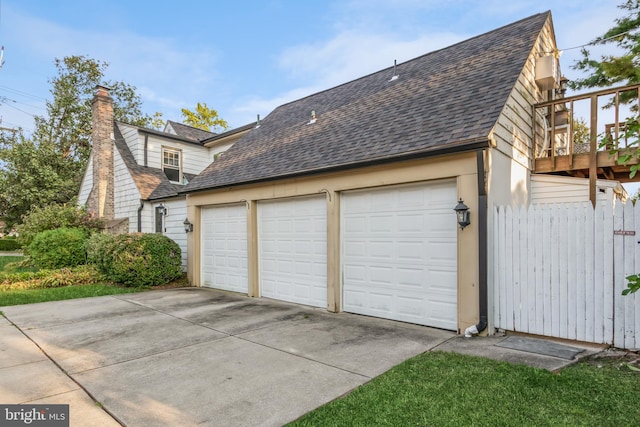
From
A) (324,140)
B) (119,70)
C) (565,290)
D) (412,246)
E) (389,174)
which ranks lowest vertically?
(565,290)

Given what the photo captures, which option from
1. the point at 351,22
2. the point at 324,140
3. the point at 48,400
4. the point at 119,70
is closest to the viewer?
the point at 48,400

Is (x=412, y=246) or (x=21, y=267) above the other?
(x=412, y=246)

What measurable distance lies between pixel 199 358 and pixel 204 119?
29.8m

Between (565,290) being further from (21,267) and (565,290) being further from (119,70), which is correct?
(119,70)

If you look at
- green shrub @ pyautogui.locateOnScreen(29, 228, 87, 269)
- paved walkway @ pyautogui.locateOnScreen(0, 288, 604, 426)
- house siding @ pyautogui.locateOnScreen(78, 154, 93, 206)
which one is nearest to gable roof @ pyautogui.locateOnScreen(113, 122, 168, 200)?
house siding @ pyautogui.locateOnScreen(78, 154, 93, 206)

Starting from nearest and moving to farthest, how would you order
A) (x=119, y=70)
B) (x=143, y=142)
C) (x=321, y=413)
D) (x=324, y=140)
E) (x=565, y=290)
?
1. (x=321, y=413)
2. (x=565, y=290)
3. (x=324, y=140)
4. (x=143, y=142)
5. (x=119, y=70)

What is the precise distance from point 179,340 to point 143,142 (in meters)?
11.1

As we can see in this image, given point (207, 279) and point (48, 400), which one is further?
point (207, 279)

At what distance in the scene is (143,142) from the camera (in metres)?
13.8

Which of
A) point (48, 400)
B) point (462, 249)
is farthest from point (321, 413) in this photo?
point (462, 249)

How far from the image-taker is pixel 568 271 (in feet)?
15.2

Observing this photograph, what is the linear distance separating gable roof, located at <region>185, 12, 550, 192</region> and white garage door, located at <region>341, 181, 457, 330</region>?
2.47ft

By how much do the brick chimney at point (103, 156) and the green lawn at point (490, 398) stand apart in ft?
45.4

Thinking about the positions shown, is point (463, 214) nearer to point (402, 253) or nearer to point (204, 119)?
point (402, 253)
